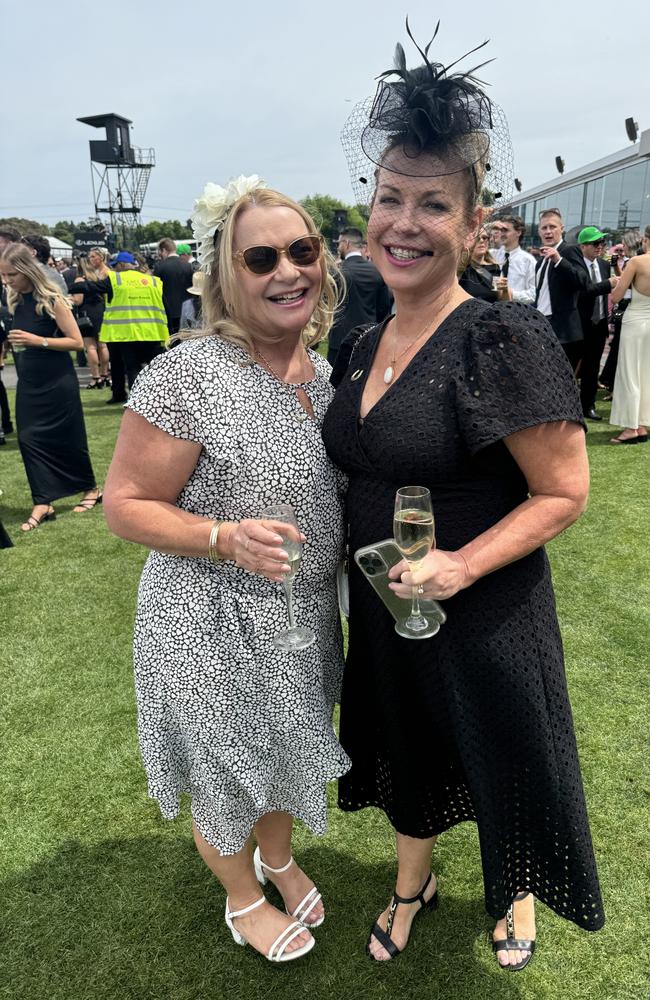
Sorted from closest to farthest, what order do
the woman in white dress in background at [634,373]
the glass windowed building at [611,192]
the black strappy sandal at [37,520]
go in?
the black strappy sandal at [37,520] < the woman in white dress in background at [634,373] < the glass windowed building at [611,192]

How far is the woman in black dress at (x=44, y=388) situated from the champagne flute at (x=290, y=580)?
4.53m

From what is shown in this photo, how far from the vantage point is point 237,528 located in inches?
63.2

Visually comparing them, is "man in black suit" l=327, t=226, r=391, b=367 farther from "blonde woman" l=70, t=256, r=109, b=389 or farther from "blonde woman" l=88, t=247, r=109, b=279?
"blonde woman" l=88, t=247, r=109, b=279

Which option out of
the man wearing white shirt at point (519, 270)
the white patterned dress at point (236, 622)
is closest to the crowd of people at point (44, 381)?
the white patterned dress at point (236, 622)

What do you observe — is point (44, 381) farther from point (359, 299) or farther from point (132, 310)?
point (132, 310)

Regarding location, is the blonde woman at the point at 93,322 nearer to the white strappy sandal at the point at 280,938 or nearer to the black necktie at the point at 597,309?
the black necktie at the point at 597,309

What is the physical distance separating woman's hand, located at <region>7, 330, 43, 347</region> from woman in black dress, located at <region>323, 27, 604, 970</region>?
438 centimetres

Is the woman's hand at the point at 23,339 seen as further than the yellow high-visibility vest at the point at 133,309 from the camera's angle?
No

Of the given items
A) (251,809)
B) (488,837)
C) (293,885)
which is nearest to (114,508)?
(251,809)

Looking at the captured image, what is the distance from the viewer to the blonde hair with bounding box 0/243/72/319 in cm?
516

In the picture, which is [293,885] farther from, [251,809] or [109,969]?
[109,969]

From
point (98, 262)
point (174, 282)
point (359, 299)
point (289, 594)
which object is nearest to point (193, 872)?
point (289, 594)

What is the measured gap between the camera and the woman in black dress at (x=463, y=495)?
153cm

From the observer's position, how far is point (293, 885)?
2.29 meters
